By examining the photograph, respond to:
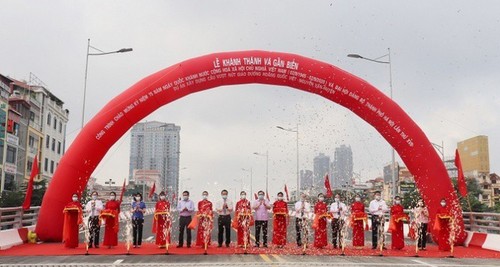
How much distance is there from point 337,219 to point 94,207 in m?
6.64

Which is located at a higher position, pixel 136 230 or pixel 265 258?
pixel 136 230

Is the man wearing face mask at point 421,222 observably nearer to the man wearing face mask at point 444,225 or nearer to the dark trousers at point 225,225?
the man wearing face mask at point 444,225

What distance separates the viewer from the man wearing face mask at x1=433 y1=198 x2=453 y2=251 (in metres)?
13.9

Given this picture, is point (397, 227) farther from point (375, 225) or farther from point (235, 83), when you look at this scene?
point (235, 83)

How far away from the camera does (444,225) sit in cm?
1403

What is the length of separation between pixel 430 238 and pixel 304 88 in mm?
6413

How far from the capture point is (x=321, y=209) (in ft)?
47.9

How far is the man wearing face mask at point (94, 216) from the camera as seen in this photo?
1405 cm

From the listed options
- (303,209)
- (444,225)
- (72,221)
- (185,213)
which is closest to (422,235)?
(444,225)

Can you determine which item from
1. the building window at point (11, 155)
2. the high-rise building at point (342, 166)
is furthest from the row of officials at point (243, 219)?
the building window at point (11, 155)

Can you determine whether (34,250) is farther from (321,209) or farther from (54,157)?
(54,157)

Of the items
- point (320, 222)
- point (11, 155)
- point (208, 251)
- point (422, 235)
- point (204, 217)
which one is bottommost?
point (208, 251)

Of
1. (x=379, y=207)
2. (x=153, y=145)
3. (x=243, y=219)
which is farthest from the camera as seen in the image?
(x=153, y=145)

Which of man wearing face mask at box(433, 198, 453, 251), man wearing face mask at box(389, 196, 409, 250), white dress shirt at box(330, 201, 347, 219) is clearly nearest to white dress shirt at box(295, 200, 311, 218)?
Answer: white dress shirt at box(330, 201, 347, 219)
